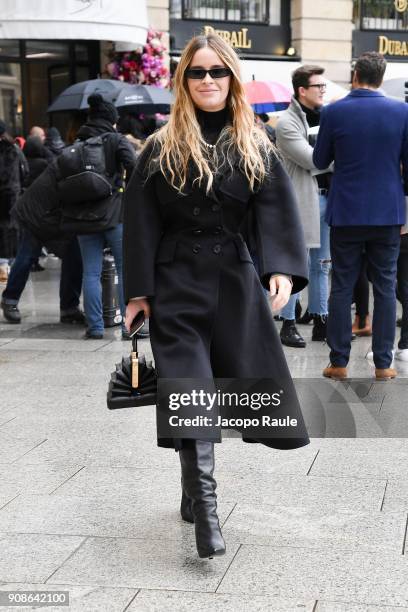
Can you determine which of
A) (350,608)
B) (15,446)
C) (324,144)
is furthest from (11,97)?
(350,608)

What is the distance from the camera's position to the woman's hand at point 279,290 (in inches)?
161

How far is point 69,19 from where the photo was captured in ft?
53.5

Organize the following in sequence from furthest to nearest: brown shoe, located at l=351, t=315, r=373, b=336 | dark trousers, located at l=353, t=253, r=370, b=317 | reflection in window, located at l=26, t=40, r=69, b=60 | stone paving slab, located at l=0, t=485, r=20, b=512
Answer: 1. reflection in window, located at l=26, t=40, r=69, b=60
2. brown shoe, located at l=351, t=315, r=373, b=336
3. dark trousers, located at l=353, t=253, r=370, b=317
4. stone paving slab, located at l=0, t=485, r=20, b=512

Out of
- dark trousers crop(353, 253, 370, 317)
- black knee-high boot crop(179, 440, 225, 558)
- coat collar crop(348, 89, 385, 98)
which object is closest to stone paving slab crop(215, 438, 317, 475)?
black knee-high boot crop(179, 440, 225, 558)

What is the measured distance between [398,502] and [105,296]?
5083mm

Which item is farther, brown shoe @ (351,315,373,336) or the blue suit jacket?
brown shoe @ (351,315,373,336)

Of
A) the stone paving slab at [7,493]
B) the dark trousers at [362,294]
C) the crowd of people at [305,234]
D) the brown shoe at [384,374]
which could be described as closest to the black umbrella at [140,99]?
the crowd of people at [305,234]

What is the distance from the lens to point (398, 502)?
4598 mm

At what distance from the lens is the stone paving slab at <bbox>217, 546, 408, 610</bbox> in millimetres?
3645

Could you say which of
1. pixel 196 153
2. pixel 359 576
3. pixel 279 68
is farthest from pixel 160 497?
pixel 279 68

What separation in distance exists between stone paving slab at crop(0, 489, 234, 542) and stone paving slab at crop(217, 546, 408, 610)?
0.38 metres

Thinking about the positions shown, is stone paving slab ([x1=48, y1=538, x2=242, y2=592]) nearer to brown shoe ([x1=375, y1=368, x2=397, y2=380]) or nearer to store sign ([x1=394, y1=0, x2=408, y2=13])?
brown shoe ([x1=375, y1=368, x2=397, y2=380])

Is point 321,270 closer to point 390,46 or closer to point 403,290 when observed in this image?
point 403,290

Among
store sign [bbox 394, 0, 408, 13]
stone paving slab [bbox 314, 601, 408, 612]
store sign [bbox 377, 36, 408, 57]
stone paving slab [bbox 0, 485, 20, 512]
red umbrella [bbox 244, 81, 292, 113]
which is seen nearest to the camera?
stone paving slab [bbox 314, 601, 408, 612]
